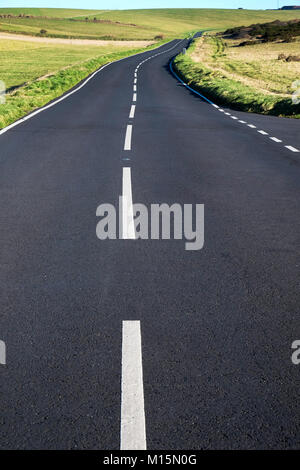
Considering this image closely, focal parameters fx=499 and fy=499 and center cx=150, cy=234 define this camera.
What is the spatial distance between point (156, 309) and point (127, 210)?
3.13 metres

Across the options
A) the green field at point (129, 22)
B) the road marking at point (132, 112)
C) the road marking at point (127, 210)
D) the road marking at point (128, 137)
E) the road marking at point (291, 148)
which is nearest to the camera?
the road marking at point (127, 210)

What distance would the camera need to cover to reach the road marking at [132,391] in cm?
289

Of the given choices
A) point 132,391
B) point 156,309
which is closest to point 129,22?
point 156,309

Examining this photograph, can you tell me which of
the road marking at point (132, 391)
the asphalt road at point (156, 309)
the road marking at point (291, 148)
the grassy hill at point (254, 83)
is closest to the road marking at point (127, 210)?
the asphalt road at point (156, 309)

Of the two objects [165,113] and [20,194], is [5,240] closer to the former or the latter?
[20,194]

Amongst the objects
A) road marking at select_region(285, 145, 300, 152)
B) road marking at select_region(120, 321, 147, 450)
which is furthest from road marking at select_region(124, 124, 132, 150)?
road marking at select_region(120, 321, 147, 450)

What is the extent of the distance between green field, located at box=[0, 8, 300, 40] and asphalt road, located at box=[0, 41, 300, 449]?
10449 centimetres

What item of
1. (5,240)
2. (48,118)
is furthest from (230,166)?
(48,118)

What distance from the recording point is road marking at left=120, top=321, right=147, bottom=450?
9.48 ft

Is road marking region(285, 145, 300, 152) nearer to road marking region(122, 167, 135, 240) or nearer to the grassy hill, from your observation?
road marking region(122, 167, 135, 240)

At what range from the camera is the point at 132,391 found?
3285mm

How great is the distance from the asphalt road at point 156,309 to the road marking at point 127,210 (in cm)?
15

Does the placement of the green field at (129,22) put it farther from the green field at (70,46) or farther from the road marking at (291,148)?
the road marking at (291,148)

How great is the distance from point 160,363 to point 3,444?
121 cm
